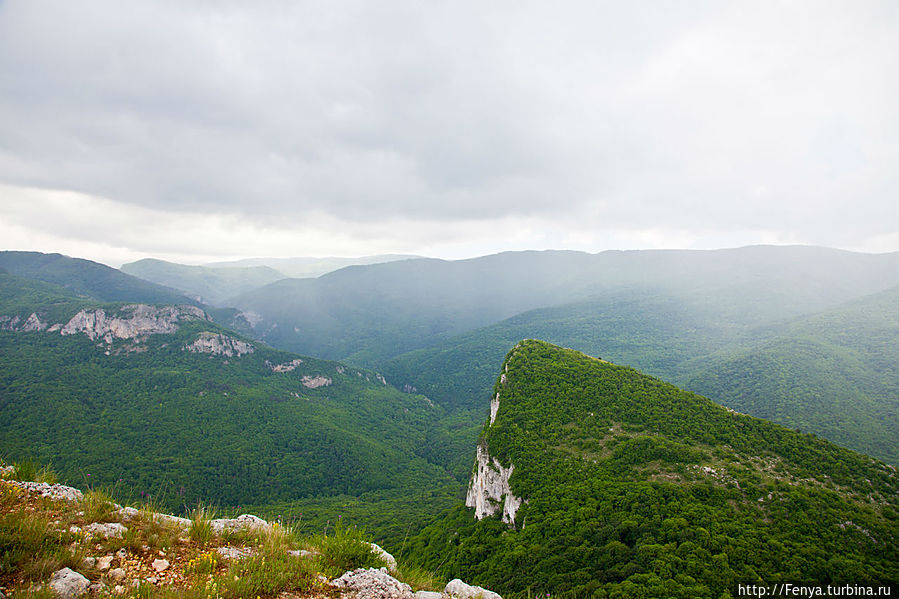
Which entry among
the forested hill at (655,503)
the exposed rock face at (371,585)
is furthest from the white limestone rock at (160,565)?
the forested hill at (655,503)

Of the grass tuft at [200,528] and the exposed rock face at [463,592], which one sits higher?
the grass tuft at [200,528]

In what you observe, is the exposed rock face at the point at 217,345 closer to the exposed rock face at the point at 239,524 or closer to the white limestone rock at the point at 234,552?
the exposed rock face at the point at 239,524

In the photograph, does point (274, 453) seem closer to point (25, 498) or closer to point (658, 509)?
point (658, 509)

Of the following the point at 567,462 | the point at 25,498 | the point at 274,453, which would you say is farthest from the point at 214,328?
the point at 25,498

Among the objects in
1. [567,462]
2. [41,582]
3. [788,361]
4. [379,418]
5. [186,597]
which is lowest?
[379,418]

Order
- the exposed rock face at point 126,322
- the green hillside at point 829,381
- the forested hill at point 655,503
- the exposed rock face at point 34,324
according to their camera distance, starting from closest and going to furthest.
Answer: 1. the forested hill at point 655,503
2. the green hillside at point 829,381
3. the exposed rock face at point 126,322
4. the exposed rock face at point 34,324

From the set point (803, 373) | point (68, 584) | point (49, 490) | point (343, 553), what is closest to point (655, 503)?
point (343, 553)

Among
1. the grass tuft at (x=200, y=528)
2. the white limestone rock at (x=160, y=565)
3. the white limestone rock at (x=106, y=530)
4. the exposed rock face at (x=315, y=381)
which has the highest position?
the white limestone rock at (x=106, y=530)
